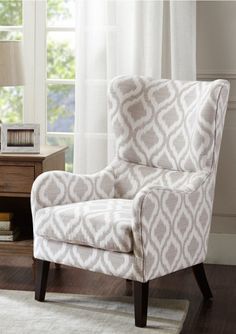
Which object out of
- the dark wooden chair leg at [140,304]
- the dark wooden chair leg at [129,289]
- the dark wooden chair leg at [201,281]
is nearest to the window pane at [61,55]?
the dark wooden chair leg at [129,289]

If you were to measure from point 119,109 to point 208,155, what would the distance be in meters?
0.54

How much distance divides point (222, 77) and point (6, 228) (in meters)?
1.39

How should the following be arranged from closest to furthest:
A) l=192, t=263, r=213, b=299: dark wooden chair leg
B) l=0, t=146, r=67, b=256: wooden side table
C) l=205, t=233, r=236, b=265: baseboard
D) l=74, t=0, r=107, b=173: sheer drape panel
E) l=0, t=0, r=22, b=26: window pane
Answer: l=192, t=263, r=213, b=299: dark wooden chair leg, l=0, t=146, r=67, b=256: wooden side table, l=74, t=0, r=107, b=173: sheer drape panel, l=205, t=233, r=236, b=265: baseboard, l=0, t=0, r=22, b=26: window pane

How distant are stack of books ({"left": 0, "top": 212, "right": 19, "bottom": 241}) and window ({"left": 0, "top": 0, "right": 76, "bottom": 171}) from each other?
66 cm

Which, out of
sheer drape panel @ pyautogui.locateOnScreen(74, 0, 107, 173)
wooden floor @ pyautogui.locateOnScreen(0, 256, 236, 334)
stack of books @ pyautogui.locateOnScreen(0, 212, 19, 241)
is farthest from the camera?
sheer drape panel @ pyautogui.locateOnScreen(74, 0, 107, 173)

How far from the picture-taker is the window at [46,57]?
15.3 ft

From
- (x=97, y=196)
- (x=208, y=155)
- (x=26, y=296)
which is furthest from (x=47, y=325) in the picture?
(x=208, y=155)

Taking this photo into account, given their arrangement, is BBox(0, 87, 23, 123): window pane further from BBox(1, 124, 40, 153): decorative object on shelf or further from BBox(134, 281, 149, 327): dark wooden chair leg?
BBox(134, 281, 149, 327): dark wooden chair leg

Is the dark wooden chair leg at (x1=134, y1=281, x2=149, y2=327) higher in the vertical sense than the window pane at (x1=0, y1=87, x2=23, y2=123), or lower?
lower

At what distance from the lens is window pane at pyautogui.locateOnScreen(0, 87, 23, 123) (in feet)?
16.6

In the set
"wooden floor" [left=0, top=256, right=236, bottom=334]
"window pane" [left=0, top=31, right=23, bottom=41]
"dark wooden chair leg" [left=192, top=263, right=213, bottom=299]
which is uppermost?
"window pane" [left=0, top=31, right=23, bottom=41]

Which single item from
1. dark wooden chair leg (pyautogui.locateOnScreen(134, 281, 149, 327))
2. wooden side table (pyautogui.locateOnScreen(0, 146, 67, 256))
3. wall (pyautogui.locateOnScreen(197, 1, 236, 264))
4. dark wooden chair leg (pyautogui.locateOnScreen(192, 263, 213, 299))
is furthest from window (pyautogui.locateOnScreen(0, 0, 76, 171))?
dark wooden chair leg (pyautogui.locateOnScreen(134, 281, 149, 327))

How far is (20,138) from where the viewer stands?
4.12m

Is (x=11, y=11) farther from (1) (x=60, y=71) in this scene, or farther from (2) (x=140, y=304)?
(2) (x=140, y=304)
